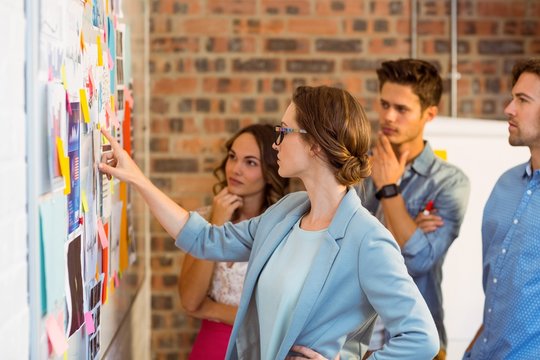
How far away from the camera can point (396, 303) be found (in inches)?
81.2

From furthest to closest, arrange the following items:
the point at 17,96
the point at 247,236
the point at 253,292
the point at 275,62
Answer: the point at 275,62, the point at 247,236, the point at 253,292, the point at 17,96

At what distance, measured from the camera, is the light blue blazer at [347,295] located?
207 centimetres

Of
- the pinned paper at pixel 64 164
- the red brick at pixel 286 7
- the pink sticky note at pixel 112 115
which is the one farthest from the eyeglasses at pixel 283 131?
the red brick at pixel 286 7

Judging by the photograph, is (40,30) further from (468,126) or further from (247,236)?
(468,126)

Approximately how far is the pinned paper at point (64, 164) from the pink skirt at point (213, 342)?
1.45 m

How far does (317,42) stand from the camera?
12.8ft

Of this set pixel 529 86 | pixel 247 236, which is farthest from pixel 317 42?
pixel 247 236

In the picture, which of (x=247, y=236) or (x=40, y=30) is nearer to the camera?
(x=40, y=30)

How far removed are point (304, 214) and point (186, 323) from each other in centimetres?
180

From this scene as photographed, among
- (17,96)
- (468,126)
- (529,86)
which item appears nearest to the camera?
(17,96)

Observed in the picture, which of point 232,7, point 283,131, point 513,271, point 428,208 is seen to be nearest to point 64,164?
point 283,131

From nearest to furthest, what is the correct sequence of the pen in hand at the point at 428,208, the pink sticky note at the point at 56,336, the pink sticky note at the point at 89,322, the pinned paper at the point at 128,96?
the pink sticky note at the point at 56,336
the pink sticky note at the point at 89,322
the pinned paper at the point at 128,96
the pen in hand at the point at 428,208

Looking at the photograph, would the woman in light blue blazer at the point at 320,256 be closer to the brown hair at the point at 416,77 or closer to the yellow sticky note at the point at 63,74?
the yellow sticky note at the point at 63,74

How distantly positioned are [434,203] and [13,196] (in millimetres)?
2102
